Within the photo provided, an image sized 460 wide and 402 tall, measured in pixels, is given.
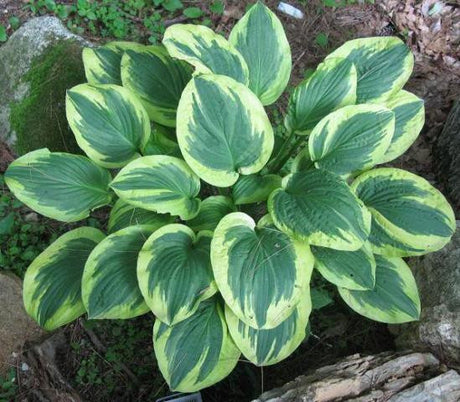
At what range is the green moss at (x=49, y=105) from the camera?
86.0 inches

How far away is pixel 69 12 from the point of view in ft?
8.27

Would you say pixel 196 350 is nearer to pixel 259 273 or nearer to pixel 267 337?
pixel 267 337

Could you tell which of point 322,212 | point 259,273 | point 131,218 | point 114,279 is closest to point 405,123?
point 322,212

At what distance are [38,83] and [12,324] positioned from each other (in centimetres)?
113

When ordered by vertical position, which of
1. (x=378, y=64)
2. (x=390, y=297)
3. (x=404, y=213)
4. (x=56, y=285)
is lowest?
(x=56, y=285)

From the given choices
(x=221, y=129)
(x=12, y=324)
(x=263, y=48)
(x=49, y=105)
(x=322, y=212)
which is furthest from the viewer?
(x=49, y=105)

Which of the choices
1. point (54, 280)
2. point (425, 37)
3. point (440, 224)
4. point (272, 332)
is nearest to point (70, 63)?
point (54, 280)

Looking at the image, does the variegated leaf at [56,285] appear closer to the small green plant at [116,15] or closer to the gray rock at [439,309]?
the gray rock at [439,309]

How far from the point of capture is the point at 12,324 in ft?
6.25

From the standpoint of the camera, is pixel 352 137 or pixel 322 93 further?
pixel 322 93

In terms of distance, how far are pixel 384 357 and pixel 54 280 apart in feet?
3.83

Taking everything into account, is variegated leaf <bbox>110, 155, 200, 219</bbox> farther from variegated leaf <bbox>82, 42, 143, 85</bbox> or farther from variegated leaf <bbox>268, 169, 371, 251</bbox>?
variegated leaf <bbox>82, 42, 143, 85</bbox>

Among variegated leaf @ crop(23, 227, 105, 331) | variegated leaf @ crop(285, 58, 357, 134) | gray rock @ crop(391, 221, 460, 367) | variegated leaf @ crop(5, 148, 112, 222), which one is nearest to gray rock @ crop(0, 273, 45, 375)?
variegated leaf @ crop(23, 227, 105, 331)

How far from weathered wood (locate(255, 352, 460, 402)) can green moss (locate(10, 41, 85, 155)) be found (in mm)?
1470
